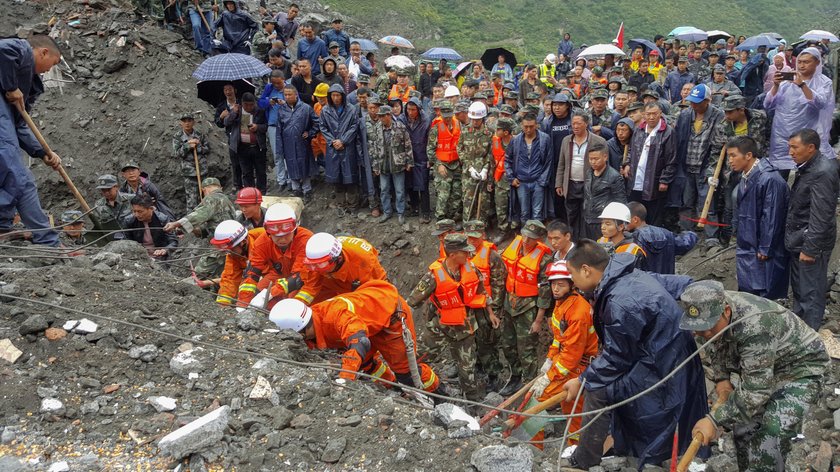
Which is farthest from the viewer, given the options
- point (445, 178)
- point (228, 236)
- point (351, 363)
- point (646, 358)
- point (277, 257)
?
point (445, 178)

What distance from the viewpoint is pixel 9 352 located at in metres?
4.30

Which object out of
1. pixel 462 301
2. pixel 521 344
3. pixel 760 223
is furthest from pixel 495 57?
pixel 760 223

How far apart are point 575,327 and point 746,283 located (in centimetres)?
218

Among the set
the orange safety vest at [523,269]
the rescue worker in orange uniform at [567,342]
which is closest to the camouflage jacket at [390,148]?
the orange safety vest at [523,269]

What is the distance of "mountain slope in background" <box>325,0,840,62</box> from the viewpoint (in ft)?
86.0

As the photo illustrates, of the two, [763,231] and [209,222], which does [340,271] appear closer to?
[209,222]

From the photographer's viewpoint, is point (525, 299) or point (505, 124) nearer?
point (525, 299)

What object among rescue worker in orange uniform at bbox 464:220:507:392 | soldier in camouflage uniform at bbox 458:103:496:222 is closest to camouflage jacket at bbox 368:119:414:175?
soldier in camouflage uniform at bbox 458:103:496:222

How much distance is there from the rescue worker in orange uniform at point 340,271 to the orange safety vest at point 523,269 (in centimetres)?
169

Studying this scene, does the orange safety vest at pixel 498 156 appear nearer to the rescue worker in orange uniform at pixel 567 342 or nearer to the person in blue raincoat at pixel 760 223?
the person in blue raincoat at pixel 760 223

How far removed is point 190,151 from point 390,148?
388 centimetres

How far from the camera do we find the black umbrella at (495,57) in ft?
49.3

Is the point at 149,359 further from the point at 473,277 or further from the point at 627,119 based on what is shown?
the point at 627,119

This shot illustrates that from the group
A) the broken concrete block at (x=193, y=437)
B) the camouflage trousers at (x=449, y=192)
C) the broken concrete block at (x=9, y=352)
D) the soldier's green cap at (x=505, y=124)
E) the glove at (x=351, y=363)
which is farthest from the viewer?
the camouflage trousers at (x=449, y=192)
